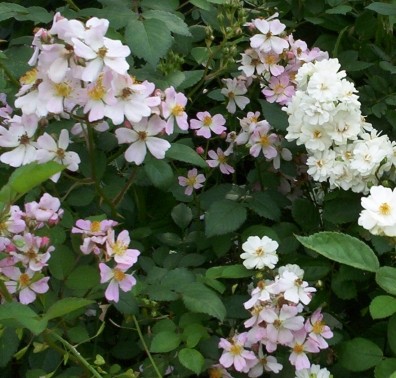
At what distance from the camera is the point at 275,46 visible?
170 centimetres

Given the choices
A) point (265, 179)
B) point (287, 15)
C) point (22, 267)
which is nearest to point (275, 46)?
point (265, 179)

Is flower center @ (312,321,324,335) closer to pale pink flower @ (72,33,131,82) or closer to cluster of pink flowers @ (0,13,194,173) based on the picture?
cluster of pink flowers @ (0,13,194,173)

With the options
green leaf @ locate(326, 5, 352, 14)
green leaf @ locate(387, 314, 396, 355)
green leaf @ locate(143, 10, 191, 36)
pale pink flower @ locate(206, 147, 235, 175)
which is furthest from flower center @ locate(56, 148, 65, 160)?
green leaf @ locate(326, 5, 352, 14)

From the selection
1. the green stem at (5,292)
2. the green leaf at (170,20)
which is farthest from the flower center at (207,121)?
the green stem at (5,292)

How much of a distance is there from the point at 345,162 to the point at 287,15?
0.71 metres

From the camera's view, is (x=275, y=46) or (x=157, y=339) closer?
(x=157, y=339)

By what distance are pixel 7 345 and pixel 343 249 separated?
0.54 metres

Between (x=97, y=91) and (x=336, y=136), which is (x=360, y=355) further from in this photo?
(x=97, y=91)

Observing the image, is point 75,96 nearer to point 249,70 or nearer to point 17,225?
point 17,225

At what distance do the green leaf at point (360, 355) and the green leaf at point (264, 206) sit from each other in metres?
0.30

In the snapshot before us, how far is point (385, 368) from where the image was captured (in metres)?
1.29

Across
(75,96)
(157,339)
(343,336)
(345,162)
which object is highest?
(75,96)

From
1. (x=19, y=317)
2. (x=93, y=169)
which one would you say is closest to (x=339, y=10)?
(x=93, y=169)

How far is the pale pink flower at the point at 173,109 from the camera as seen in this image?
4.40 ft
